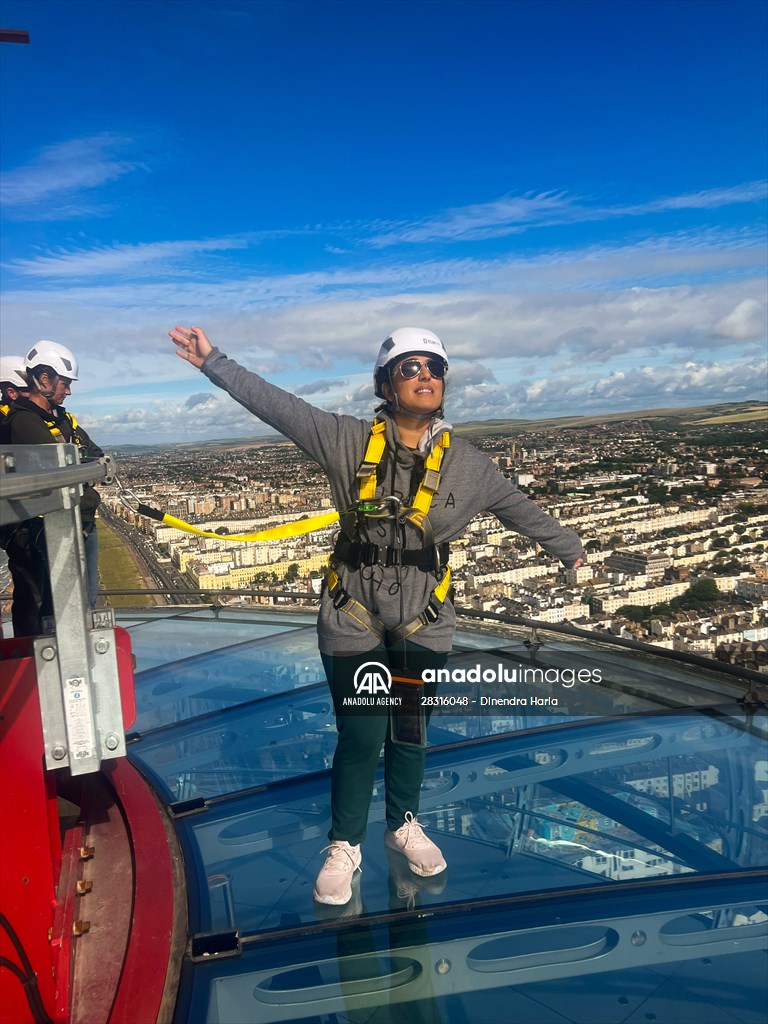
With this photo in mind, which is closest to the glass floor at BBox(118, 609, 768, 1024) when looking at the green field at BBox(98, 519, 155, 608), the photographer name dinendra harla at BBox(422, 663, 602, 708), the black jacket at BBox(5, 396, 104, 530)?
the photographer name dinendra harla at BBox(422, 663, 602, 708)

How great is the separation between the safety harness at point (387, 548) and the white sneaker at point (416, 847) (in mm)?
730

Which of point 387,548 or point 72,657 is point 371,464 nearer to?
point 387,548

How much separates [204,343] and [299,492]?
14454mm

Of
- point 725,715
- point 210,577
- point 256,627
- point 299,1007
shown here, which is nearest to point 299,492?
point 210,577

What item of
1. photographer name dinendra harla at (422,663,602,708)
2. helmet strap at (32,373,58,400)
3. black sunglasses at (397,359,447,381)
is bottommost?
photographer name dinendra harla at (422,663,602,708)

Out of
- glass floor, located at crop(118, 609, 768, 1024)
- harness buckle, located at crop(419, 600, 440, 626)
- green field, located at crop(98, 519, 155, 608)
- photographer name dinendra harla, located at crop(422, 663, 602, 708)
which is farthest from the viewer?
green field, located at crop(98, 519, 155, 608)

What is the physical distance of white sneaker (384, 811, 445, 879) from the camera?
8.79ft

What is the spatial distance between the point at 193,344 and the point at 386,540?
101cm

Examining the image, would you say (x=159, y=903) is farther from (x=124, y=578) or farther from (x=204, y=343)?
(x=124, y=578)

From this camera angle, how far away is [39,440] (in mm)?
4207

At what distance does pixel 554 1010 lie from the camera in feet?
6.68

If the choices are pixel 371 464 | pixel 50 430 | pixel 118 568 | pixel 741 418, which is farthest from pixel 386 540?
pixel 741 418

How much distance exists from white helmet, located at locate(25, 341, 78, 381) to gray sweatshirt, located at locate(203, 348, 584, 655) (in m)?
2.60

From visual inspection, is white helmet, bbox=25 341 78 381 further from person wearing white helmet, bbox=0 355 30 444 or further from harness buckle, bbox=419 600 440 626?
harness buckle, bbox=419 600 440 626
